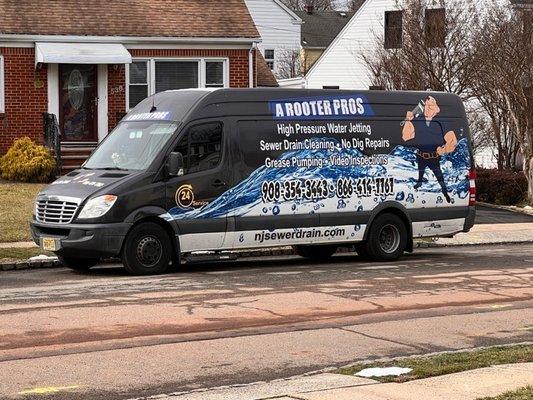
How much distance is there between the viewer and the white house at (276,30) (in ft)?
195

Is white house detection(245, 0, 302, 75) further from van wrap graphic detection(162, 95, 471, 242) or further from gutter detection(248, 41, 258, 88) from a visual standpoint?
van wrap graphic detection(162, 95, 471, 242)

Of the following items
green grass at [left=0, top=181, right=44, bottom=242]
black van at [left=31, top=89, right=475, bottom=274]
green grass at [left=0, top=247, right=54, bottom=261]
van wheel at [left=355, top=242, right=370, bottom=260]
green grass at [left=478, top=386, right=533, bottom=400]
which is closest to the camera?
green grass at [left=478, top=386, right=533, bottom=400]

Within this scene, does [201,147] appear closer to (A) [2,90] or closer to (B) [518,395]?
(B) [518,395]

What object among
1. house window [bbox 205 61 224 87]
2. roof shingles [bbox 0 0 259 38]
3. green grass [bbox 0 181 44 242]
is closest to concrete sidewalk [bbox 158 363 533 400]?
green grass [bbox 0 181 44 242]

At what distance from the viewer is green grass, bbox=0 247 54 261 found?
1803 cm

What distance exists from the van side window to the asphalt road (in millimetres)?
1632

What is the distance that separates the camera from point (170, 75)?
3095 centimetres

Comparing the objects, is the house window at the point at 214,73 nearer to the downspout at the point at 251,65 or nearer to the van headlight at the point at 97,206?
the downspout at the point at 251,65

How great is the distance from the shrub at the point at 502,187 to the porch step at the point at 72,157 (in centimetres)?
1168

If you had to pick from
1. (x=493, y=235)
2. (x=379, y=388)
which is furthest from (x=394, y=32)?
(x=379, y=388)

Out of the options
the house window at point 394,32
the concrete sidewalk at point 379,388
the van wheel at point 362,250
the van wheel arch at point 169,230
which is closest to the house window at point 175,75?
the house window at point 394,32

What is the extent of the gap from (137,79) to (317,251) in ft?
41.7

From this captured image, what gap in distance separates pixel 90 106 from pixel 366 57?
55.1 feet

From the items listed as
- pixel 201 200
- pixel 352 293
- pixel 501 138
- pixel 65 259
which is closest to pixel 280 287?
pixel 352 293
